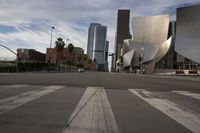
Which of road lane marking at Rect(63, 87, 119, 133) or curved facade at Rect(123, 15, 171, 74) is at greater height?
curved facade at Rect(123, 15, 171, 74)

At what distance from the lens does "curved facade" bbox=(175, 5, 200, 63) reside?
8850 cm

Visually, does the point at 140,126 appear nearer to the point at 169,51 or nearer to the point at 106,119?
the point at 106,119

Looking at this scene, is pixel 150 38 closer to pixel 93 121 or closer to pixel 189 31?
pixel 189 31

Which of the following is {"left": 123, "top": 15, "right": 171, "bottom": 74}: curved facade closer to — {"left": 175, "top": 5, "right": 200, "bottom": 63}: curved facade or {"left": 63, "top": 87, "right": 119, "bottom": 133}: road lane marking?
{"left": 175, "top": 5, "right": 200, "bottom": 63}: curved facade

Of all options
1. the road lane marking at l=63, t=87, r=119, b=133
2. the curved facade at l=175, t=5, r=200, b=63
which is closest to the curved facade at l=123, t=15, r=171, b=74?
the curved facade at l=175, t=5, r=200, b=63

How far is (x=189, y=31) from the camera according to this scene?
296 feet

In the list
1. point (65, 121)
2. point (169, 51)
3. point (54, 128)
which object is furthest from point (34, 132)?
point (169, 51)

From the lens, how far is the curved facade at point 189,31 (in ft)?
290

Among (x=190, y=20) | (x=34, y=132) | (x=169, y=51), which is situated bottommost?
(x=34, y=132)

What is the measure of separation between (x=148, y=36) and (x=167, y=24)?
9740 mm

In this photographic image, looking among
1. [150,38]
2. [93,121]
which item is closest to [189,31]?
[150,38]

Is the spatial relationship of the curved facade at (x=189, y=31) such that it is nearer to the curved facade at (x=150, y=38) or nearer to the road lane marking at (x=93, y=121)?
the curved facade at (x=150, y=38)

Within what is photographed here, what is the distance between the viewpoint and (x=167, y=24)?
362ft

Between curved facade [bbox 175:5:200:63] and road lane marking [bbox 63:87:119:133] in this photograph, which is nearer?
road lane marking [bbox 63:87:119:133]
